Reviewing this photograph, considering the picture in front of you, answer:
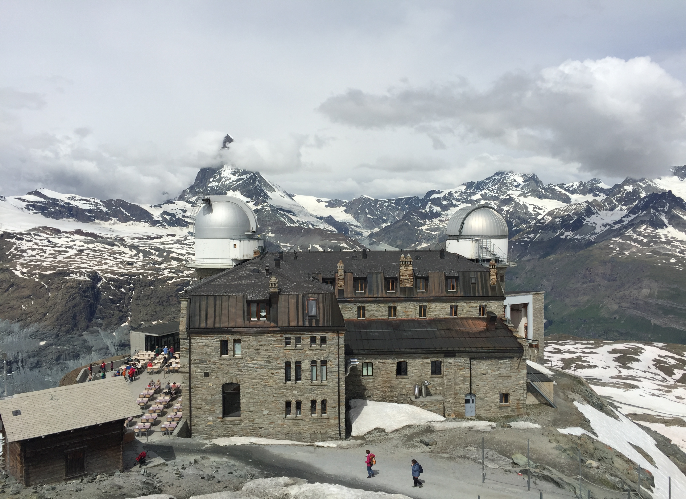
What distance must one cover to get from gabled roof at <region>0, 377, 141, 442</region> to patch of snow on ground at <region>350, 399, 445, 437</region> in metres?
19.3

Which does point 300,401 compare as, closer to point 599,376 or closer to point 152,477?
point 152,477

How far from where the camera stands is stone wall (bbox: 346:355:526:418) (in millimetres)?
49188

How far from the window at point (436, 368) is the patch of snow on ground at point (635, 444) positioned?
16113 millimetres

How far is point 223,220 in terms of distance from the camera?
67188 mm

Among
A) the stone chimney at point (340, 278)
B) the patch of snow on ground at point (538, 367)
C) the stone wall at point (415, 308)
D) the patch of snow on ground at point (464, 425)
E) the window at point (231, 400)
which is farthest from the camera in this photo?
the patch of snow on ground at point (538, 367)

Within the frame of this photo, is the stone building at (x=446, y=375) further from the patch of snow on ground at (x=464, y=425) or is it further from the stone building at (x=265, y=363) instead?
the stone building at (x=265, y=363)

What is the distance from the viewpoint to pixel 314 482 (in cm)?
3359

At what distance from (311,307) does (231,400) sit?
1060cm

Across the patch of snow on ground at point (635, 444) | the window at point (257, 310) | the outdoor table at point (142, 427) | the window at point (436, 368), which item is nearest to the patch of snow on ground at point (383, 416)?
the window at point (436, 368)

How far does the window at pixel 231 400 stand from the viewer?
143ft

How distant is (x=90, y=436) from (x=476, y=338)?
34.3m

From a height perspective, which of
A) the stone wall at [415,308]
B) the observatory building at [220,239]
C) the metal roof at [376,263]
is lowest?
the stone wall at [415,308]

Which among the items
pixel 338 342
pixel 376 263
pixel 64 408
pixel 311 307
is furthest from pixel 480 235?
pixel 64 408

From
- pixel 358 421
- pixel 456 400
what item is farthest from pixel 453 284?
pixel 358 421
